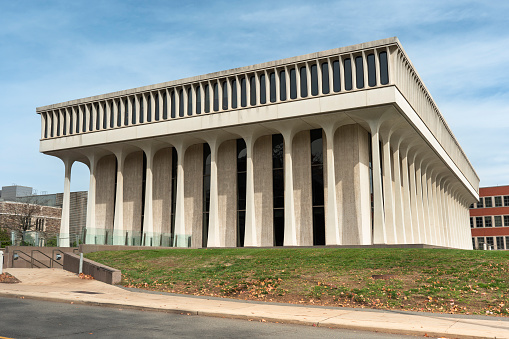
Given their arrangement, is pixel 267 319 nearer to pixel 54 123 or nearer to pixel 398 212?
pixel 398 212

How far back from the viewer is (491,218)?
95438 mm

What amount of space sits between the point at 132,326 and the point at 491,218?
97645 mm

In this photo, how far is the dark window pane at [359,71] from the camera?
1446 inches

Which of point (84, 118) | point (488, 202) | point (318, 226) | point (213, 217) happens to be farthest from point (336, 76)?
point (488, 202)

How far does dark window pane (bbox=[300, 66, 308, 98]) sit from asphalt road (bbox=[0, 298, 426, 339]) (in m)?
27.6

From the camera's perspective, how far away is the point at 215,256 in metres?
27.5

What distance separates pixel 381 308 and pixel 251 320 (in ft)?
15.6

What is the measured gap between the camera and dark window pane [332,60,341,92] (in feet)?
123

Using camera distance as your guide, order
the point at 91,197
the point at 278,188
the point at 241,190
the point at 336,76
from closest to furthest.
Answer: the point at 336,76 → the point at 278,188 → the point at 241,190 → the point at 91,197

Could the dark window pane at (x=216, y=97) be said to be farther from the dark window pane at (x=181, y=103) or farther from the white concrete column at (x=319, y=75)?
the white concrete column at (x=319, y=75)

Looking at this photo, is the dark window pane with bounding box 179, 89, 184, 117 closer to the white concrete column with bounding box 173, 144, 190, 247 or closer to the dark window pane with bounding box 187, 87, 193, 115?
the dark window pane with bounding box 187, 87, 193, 115

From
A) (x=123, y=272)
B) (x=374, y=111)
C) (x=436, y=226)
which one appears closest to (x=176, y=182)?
(x=374, y=111)

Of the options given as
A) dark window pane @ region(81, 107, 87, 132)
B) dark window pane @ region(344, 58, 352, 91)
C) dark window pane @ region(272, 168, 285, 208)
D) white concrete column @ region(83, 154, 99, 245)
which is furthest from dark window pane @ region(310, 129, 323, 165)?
dark window pane @ region(81, 107, 87, 132)

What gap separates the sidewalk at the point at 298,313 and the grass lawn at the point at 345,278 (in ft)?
4.57
